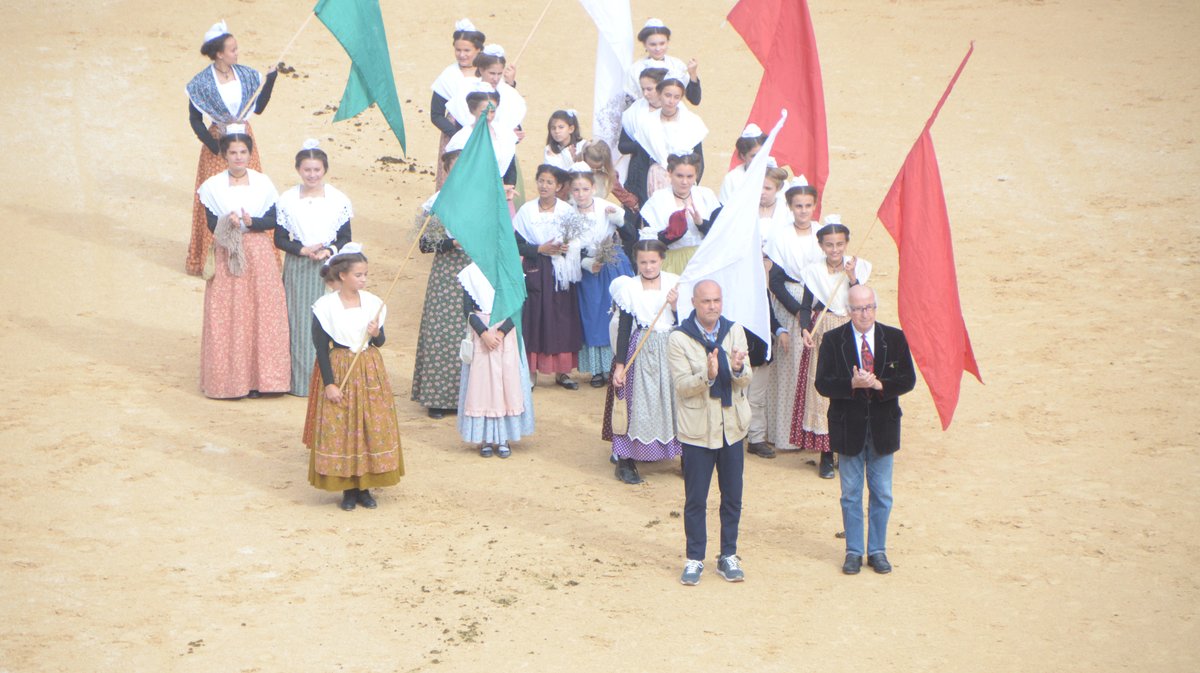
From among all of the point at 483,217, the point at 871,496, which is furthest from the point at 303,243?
the point at 871,496

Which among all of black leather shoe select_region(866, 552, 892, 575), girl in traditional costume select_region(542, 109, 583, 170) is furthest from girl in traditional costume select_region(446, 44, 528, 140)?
black leather shoe select_region(866, 552, 892, 575)

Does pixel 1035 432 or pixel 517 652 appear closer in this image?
pixel 517 652

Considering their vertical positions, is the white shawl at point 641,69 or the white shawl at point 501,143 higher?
the white shawl at point 641,69

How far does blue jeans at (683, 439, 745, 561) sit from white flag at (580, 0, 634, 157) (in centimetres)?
556

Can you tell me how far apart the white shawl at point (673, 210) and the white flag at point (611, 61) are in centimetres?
228

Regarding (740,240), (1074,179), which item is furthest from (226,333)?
(1074,179)

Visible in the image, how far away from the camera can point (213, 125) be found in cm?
1348

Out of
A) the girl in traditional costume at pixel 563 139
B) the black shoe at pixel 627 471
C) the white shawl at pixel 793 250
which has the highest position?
the girl in traditional costume at pixel 563 139

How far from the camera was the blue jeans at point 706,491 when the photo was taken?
28.2 ft

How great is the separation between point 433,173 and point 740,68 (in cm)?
548

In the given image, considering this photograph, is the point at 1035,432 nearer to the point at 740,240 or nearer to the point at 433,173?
the point at 740,240

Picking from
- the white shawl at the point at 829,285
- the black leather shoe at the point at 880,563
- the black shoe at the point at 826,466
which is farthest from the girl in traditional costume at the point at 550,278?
the black leather shoe at the point at 880,563

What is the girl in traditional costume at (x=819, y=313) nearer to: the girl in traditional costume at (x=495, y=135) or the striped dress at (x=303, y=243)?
the girl in traditional costume at (x=495, y=135)

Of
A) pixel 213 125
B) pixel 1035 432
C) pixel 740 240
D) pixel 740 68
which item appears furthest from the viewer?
pixel 740 68
